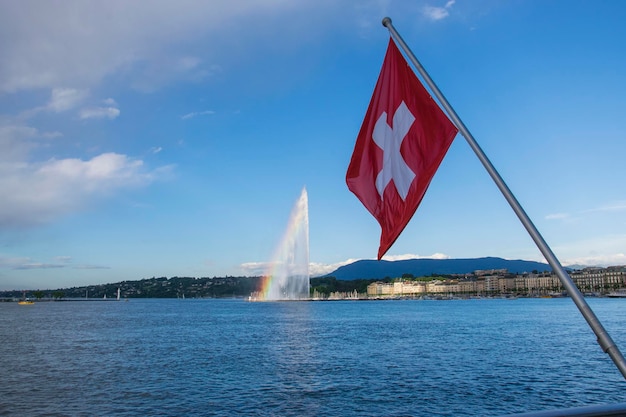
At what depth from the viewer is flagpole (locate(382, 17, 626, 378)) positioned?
3.24 meters

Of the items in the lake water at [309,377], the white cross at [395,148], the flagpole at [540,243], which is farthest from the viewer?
the lake water at [309,377]

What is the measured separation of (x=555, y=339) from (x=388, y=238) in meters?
44.2

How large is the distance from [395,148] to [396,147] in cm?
2

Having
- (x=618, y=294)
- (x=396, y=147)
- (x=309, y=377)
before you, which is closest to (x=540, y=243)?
(x=396, y=147)

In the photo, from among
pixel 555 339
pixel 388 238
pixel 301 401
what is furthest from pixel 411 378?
pixel 555 339

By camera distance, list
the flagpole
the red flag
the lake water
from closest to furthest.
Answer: the flagpole < the red flag < the lake water

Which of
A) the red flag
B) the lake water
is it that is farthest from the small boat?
the red flag

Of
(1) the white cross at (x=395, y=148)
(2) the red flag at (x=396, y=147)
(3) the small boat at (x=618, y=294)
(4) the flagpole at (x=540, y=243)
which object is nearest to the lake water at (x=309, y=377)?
(2) the red flag at (x=396, y=147)

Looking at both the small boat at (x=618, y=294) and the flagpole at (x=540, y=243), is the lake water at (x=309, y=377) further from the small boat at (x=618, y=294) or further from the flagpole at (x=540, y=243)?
the small boat at (x=618, y=294)

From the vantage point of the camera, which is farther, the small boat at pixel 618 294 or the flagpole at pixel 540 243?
the small boat at pixel 618 294

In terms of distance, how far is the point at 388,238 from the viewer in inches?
203

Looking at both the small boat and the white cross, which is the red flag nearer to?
the white cross

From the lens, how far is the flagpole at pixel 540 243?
3.24 metres

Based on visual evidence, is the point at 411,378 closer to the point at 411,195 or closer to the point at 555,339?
the point at 411,195
